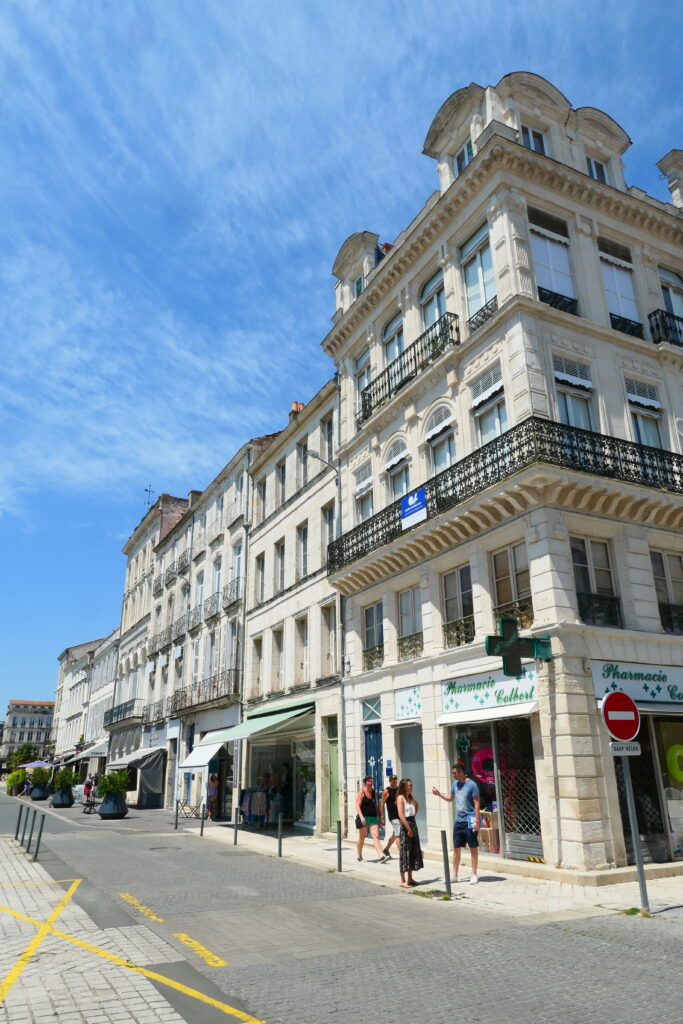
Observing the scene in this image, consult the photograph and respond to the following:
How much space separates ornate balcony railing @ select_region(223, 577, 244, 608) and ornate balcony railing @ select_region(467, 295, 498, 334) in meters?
14.8

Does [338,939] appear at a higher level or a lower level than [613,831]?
lower

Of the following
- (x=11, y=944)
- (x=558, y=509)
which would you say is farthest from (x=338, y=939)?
(x=558, y=509)

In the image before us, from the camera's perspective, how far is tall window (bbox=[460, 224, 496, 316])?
610 inches

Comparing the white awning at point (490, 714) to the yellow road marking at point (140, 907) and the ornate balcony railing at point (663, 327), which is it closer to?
the yellow road marking at point (140, 907)

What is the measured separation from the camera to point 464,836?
10.6 m

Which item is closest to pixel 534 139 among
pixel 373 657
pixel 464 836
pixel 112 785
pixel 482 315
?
pixel 482 315

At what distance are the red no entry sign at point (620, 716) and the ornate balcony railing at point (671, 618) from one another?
5678 mm

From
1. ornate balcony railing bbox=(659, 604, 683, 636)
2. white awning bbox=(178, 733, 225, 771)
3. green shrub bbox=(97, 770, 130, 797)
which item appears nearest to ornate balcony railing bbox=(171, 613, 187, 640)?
green shrub bbox=(97, 770, 130, 797)

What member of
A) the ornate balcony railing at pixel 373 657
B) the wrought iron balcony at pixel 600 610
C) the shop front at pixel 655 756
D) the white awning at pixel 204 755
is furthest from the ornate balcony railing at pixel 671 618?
the white awning at pixel 204 755

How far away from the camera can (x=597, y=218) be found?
16.6 meters

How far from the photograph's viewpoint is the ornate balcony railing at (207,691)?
25716 mm

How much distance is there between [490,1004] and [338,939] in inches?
104

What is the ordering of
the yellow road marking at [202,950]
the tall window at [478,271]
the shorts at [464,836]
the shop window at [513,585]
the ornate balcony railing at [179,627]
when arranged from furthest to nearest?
the ornate balcony railing at [179,627], the tall window at [478,271], the shop window at [513,585], the shorts at [464,836], the yellow road marking at [202,950]

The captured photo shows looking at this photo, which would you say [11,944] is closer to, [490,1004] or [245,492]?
[490,1004]
